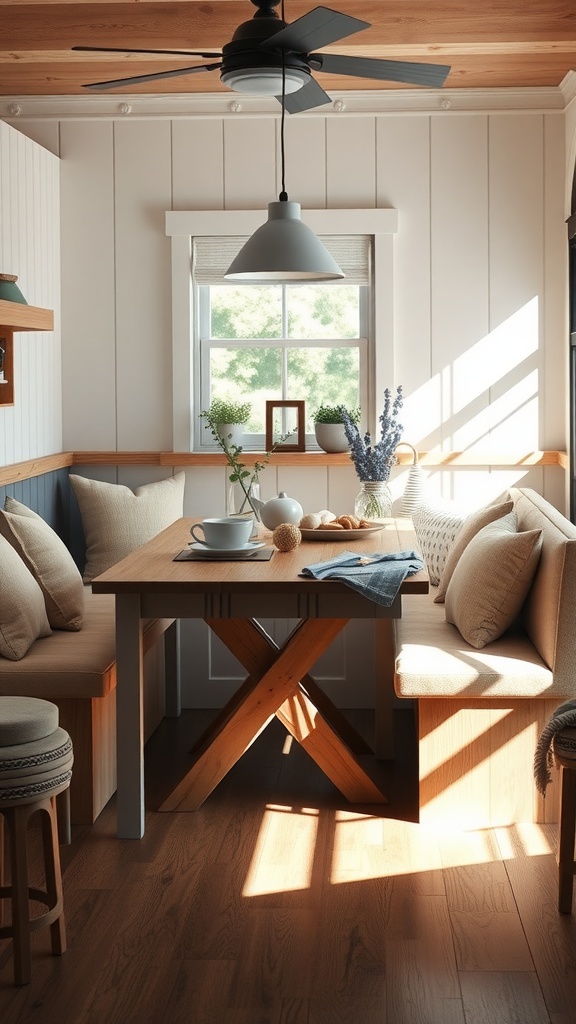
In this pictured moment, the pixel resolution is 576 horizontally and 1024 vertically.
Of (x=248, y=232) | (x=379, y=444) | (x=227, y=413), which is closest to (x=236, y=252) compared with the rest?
(x=248, y=232)

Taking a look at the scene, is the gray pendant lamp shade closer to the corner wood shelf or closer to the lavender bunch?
the corner wood shelf

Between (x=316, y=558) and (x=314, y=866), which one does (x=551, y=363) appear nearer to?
(x=316, y=558)

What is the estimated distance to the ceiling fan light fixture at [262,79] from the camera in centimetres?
281

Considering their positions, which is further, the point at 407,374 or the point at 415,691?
the point at 407,374

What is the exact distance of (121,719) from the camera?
340cm

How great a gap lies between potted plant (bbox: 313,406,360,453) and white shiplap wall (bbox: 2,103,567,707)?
167 millimetres

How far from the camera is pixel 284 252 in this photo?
3.31 metres

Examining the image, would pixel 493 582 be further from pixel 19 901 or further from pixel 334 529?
pixel 19 901

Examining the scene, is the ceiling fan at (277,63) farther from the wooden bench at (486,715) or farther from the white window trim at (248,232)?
the white window trim at (248,232)

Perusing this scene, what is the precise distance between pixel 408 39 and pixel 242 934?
125 inches

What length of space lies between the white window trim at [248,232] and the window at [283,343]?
0.29ft

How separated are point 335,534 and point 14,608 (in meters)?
1.14

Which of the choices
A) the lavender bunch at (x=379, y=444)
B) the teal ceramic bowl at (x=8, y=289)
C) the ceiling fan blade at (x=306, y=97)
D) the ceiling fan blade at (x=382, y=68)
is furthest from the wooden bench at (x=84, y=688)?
the ceiling fan blade at (x=382, y=68)

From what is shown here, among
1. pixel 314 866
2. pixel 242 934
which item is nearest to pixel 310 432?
pixel 314 866
